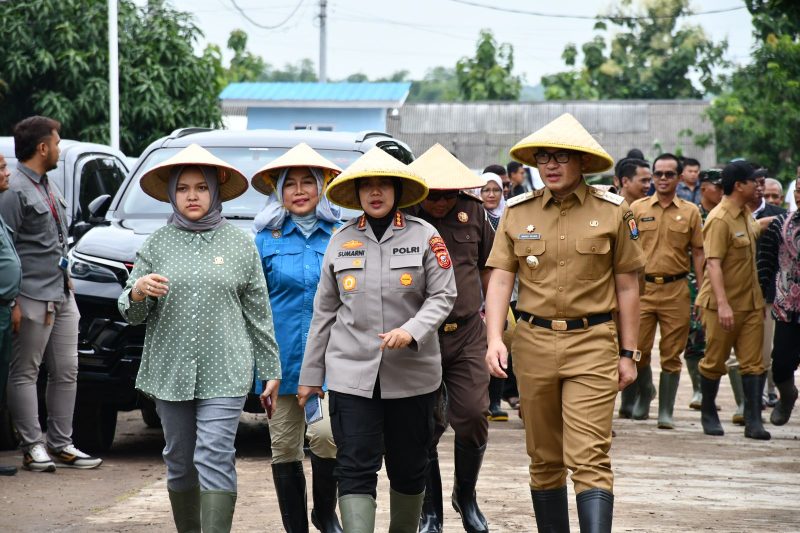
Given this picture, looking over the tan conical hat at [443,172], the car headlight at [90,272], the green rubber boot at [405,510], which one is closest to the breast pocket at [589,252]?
the tan conical hat at [443,172]

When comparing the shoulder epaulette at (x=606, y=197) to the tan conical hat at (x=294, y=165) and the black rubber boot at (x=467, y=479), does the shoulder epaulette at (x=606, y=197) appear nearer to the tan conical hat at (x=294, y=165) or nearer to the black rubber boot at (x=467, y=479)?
the tan conical hat at (x=294, y=165)

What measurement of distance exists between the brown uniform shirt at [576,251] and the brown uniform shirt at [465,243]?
3.10 feet

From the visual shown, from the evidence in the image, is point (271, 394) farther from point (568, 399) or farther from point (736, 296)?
point (736, 296)

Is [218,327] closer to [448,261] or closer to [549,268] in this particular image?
[448,261]

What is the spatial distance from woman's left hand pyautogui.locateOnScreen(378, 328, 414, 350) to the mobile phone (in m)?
0.92

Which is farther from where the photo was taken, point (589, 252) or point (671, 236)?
point (671, 236)

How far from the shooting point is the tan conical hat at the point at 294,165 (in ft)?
22.5

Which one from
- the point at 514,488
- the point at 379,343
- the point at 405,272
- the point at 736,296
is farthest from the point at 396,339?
the point at 736,296

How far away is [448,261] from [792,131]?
25.9 m

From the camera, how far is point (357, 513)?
5.93 metres

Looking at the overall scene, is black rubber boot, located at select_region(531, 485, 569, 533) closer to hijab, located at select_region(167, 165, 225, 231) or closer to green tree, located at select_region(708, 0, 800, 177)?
hijab, located at select_region(167, 165, 225, 231)

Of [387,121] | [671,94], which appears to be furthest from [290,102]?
[671,94]

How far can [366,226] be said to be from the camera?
20.4ft

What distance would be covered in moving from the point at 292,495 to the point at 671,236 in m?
5.70
